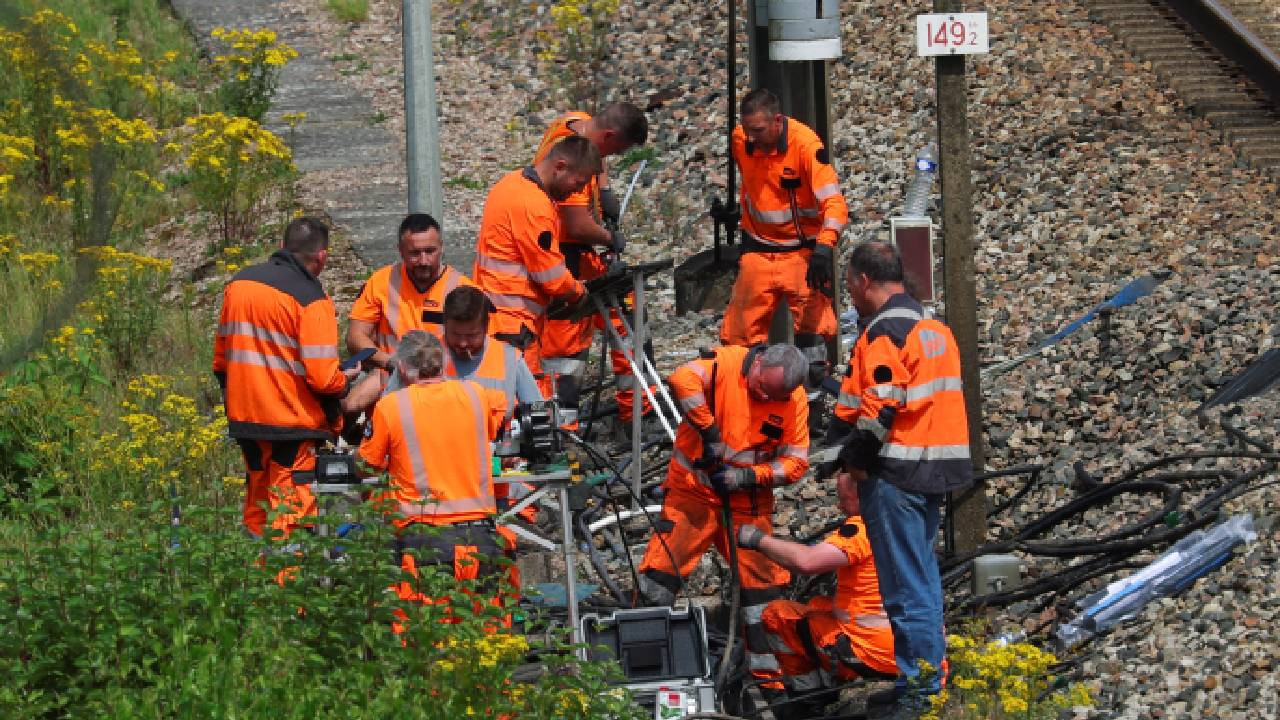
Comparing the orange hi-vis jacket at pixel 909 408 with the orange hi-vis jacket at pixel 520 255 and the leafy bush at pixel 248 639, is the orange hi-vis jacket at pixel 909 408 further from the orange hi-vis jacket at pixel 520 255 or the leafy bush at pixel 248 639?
the orange hi-vis jacket at pixel 520 255

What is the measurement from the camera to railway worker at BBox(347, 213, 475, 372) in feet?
27.7

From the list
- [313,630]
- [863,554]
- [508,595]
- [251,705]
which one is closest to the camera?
[251,705]

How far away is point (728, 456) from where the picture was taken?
26.2 ft

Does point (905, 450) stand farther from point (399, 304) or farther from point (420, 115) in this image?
point (420, 115)

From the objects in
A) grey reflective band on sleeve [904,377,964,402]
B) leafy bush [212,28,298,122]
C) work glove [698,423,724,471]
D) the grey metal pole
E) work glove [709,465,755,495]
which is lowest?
work glove [709,465,755,495]

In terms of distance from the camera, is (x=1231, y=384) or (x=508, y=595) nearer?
(x=508, y=595)

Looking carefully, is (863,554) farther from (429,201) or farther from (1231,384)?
(429,201)

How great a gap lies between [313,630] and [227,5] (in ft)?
52.1

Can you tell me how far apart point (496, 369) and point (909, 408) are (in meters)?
1.76

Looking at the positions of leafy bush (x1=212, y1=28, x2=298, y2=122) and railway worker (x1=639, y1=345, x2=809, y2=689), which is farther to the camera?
leafy bush (x1=212, y1=28, x2=298, y2=122)

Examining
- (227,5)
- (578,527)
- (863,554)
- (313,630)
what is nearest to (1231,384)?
(863,554)

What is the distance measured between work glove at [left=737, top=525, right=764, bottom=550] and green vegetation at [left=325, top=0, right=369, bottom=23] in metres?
13.5

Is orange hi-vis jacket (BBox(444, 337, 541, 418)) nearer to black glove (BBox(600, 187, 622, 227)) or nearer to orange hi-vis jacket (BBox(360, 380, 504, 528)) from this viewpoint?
orange hi-vis jacket (BBox(360, 380, 504, 528))

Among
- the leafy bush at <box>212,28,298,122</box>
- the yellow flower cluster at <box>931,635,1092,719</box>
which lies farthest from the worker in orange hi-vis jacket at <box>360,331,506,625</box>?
the leafy bush at <box>212,28,298,122</box>
